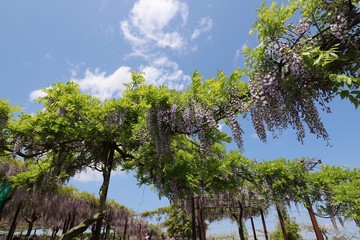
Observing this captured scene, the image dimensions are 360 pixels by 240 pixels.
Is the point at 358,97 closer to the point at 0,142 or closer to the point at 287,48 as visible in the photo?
the point at 287,48

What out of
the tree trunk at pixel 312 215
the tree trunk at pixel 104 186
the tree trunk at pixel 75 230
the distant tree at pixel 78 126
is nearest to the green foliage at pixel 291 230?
the tree trunk at pixel 312 215

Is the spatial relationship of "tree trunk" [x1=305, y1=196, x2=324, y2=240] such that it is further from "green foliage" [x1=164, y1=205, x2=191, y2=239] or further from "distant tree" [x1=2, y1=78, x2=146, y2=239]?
"green foliage" [x1=164, y1=205, x2=191, y2=239]

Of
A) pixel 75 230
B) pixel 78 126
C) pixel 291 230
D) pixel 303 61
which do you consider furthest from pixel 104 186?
pixel 291 230

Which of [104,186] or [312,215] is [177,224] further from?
[104,186]

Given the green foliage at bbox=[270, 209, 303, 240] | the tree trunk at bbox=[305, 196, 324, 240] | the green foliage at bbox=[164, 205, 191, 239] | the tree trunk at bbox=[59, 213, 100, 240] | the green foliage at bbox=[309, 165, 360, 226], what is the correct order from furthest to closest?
1. the green foliage at bbox=[164, 205, 191, 239]
2. the green foliage at bbox=[270, 209, 303, 240]
3. the tree trunk at bbox=[305, 196, 324, 240]
4. the green foliage at bbox=[309, 165, 360, 226]
5. the tree trunk at bbox=[59, 213, 100, 240]

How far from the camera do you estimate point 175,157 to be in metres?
7.25

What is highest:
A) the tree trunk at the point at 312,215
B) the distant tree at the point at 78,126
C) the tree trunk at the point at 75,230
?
the distant tree at the point at 78,126

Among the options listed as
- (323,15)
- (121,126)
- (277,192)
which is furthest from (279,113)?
(277,192)

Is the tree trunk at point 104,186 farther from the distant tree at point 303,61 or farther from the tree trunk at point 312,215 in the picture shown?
the tree trunk at point 312,215

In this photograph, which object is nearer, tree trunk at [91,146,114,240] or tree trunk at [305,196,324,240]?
tree trunk at [91,146,114,240]

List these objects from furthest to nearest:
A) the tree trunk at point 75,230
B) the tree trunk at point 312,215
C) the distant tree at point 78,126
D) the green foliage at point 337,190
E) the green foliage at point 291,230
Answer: the green foliage at point 291,230, the tree trunk at point 312,215, the green foliage at point 337,190, the distant tree at point 78,126, the tree trunk at point 75,230

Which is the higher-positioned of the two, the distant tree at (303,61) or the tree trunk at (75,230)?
the distant tree at (303,61)

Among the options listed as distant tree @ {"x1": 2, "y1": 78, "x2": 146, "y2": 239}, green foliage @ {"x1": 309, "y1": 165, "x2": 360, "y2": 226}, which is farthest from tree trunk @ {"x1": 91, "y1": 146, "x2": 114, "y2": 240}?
green foliage @ {"x1": 309, "y1": 165, "x2": 360, "y2": 226}

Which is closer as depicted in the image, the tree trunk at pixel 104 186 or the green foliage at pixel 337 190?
the tree trunk at pixel 104 186
